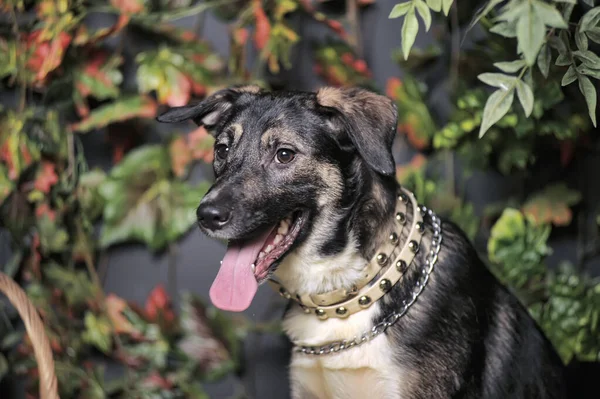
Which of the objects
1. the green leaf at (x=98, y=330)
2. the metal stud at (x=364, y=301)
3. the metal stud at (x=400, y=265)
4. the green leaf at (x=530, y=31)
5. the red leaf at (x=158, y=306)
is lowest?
the green leaf at (x=98, y=330)

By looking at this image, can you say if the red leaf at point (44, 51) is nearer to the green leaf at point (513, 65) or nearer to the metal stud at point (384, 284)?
the metal stud at point (384, 284)

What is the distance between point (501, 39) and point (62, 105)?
1530 millimetres

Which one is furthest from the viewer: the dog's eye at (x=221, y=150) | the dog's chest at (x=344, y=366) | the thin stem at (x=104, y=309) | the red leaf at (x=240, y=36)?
the thin stem at (x=104, y=309)

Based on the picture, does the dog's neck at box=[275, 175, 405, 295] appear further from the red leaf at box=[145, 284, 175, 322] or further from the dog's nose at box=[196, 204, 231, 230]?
the red leaf at box=[145, 284, 175, 322]

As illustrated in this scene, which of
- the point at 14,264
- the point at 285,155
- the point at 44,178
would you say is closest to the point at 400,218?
the point at 285,155

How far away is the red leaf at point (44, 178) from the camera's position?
2.73 metres

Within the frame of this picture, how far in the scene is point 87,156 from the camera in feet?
9.80

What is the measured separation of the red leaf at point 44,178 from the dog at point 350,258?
93 centimetres

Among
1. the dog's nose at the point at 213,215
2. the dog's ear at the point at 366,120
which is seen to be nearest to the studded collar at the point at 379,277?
the dog's ear at the point at 366,120

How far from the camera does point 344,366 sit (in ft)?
6.14

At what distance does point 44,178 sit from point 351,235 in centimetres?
135

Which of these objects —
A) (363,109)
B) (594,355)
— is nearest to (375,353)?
(363,109)

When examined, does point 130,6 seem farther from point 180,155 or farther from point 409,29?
point 409,29

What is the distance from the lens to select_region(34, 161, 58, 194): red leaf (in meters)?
2.73
